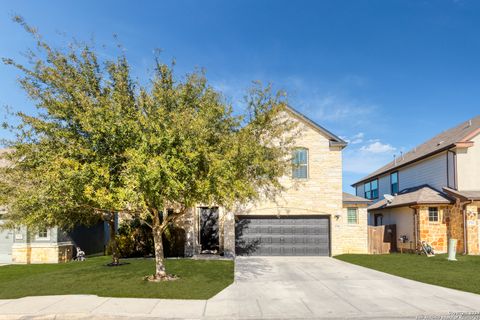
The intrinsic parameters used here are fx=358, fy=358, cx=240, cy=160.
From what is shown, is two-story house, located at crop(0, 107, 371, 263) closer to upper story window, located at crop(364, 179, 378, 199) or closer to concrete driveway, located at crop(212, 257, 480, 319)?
concrete driveway, located at crop(212, 257, 480, 319)

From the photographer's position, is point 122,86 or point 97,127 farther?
point 122,86

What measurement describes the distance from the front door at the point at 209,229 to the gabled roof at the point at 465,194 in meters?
13.7

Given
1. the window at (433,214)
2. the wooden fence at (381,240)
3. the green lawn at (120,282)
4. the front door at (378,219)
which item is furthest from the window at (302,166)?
the front door at (378,219)

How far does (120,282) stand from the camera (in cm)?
1190

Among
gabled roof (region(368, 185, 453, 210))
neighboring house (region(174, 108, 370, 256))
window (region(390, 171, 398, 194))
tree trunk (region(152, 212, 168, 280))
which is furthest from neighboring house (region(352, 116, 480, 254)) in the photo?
tree trunk (region(152, 212, 168, 280))

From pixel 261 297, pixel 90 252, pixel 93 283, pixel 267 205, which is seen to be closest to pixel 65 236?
pixel 90 252

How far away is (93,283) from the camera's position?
1181 cm

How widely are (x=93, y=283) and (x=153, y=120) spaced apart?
5840mm

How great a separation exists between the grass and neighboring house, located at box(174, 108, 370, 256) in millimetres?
1533

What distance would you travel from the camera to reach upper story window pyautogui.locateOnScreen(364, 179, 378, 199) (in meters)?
33.5

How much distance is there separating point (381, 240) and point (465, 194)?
5.40m

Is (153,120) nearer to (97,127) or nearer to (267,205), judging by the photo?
(97,127)

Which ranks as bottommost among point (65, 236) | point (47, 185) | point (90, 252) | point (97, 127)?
point (90, 252)

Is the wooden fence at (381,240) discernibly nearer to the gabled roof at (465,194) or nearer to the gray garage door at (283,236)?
the gray garage door at (283,236)
